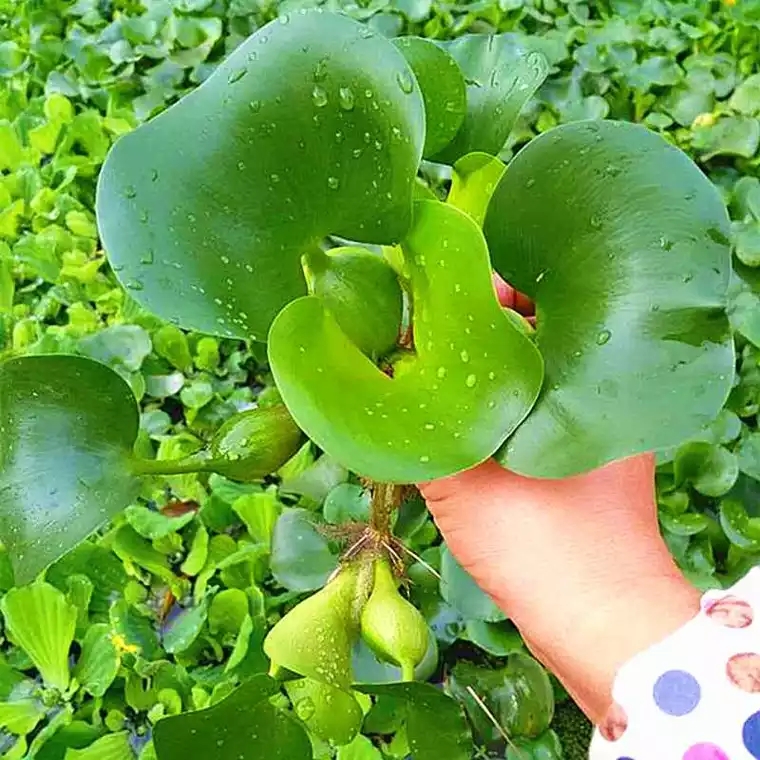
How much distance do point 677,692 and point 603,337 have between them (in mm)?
194

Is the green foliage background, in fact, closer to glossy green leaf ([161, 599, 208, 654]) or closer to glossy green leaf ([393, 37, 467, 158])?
glossy green leaf ([161, 599, 208, 654])

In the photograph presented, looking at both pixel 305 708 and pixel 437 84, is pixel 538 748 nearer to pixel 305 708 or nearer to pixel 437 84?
pixel 305 708

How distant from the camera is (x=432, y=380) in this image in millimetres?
660

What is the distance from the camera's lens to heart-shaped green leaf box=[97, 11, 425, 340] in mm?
650

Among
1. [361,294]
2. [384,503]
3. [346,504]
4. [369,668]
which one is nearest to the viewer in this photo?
[361,294]

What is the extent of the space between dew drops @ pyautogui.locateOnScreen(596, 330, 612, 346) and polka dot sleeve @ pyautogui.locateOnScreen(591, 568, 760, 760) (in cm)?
15

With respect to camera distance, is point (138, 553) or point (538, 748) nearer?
point (538, 748)

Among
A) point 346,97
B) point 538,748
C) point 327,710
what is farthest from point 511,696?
point 346,97

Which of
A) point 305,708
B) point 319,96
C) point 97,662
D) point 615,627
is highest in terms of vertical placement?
point 319,96

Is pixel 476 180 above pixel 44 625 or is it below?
above

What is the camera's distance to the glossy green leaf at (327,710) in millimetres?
835

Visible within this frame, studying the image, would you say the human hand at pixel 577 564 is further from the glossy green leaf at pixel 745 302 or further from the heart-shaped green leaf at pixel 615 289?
the glossy green leaf at pixel 745 302

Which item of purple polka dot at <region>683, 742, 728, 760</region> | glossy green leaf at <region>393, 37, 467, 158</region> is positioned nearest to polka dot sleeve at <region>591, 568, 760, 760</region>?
purple polka dot at <region>683, 742, 728, 760</region>

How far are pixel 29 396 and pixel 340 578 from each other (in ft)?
0.79
